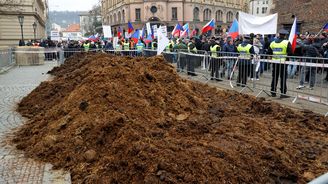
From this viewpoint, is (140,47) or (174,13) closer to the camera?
(140,47)

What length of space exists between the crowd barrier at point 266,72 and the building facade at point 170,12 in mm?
57580

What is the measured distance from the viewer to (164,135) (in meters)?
5.86

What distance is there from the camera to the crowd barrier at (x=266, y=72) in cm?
943

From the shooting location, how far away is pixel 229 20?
89312 mm

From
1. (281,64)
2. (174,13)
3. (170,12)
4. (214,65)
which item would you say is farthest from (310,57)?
(174,13)

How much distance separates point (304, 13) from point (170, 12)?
170 ft

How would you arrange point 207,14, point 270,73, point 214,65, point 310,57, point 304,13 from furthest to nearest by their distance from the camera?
1. point 207,14
2. point 304,13
3. point 214,65
4. point 270,73
5. point 310,57

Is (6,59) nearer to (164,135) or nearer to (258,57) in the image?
(258,57)

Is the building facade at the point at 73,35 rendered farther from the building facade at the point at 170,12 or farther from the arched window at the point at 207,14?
the arched window at the point at 207,14

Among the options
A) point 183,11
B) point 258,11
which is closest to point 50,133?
point 183,11

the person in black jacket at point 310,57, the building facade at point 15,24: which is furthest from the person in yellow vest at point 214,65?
the building facade at point 15,24

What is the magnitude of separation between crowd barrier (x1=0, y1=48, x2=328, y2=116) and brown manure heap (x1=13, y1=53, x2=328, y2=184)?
136 cm

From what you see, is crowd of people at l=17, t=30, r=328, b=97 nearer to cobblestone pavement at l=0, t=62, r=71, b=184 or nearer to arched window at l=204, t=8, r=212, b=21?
cobblestone pavement at l=0, t=62, r=71, b=184

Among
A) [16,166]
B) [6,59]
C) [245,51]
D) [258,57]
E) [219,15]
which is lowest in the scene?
[16,166]
